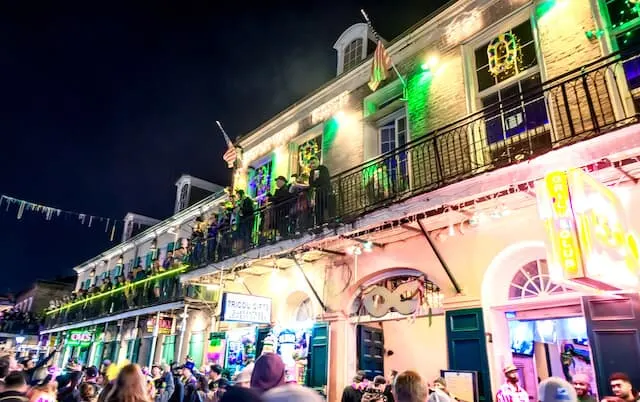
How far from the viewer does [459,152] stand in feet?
29.3

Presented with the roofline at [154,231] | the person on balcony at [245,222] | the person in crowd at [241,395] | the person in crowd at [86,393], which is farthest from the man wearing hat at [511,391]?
the roofline at [154,231]

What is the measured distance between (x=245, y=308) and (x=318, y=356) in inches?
88.3

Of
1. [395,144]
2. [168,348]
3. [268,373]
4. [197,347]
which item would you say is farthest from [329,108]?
[168,348]

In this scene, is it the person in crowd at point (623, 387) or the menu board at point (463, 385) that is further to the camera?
the menu board at point (463, 385)

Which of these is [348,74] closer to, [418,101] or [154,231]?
[418,101]

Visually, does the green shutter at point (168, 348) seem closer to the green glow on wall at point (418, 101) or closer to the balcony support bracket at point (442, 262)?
the balcony support bracket at point (442, 262)

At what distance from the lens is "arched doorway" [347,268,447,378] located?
905cm

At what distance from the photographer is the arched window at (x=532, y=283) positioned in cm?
751

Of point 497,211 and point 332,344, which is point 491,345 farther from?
point 332,344

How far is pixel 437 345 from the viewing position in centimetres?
1236

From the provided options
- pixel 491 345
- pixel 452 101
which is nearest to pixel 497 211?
pixel 491 345

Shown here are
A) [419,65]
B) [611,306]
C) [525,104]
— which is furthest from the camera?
[419,65]

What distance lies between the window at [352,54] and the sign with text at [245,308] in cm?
742

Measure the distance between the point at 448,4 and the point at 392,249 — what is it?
601cm
